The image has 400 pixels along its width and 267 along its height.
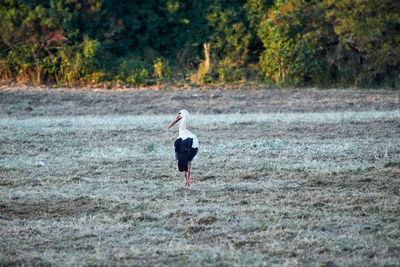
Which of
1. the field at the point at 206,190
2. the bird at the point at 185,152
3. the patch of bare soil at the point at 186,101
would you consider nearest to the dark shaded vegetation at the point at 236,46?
the patch of bare soil at the point at 186,101

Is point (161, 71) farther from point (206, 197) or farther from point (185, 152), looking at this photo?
point (206, 197)

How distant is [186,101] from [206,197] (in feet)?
27.5

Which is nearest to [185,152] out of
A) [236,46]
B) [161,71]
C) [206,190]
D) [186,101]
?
[206,190]

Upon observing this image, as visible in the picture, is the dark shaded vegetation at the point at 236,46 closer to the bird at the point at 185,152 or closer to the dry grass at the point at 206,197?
the dry grass at the point at 206,197

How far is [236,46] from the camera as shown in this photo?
18.7 metres

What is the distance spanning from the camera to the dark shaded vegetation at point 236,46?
656 inches

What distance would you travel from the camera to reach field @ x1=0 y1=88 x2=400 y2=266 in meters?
4.40

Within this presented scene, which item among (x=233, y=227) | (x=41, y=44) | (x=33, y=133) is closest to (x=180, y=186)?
(x=233, y=227)

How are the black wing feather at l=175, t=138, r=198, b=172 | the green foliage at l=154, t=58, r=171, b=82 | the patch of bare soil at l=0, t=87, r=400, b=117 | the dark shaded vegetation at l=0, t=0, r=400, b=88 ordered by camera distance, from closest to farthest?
1. the black wing feather at l=175, t=138, r=198, b=172
2. the patch of bare soil at l=0, t=87, r=400, b=117
3. the dark shaded vegetation at l=0, t=0, r=400, b=88
4. the green foliage at l=154, t=58, r=171, b=82

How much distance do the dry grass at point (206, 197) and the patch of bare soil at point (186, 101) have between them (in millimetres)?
2588

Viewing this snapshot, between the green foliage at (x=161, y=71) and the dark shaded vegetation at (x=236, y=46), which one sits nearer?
the dark shaded vegetation at (x=236, y=46)

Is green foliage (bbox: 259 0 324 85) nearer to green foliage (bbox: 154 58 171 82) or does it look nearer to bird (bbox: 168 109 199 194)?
green foliage (bbox: 154 58 171 82)

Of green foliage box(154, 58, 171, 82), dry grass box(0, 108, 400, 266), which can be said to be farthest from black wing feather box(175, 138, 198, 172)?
green foliage box(154, 58, 171, 82)

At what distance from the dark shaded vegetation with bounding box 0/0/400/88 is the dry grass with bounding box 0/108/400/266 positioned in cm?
664
